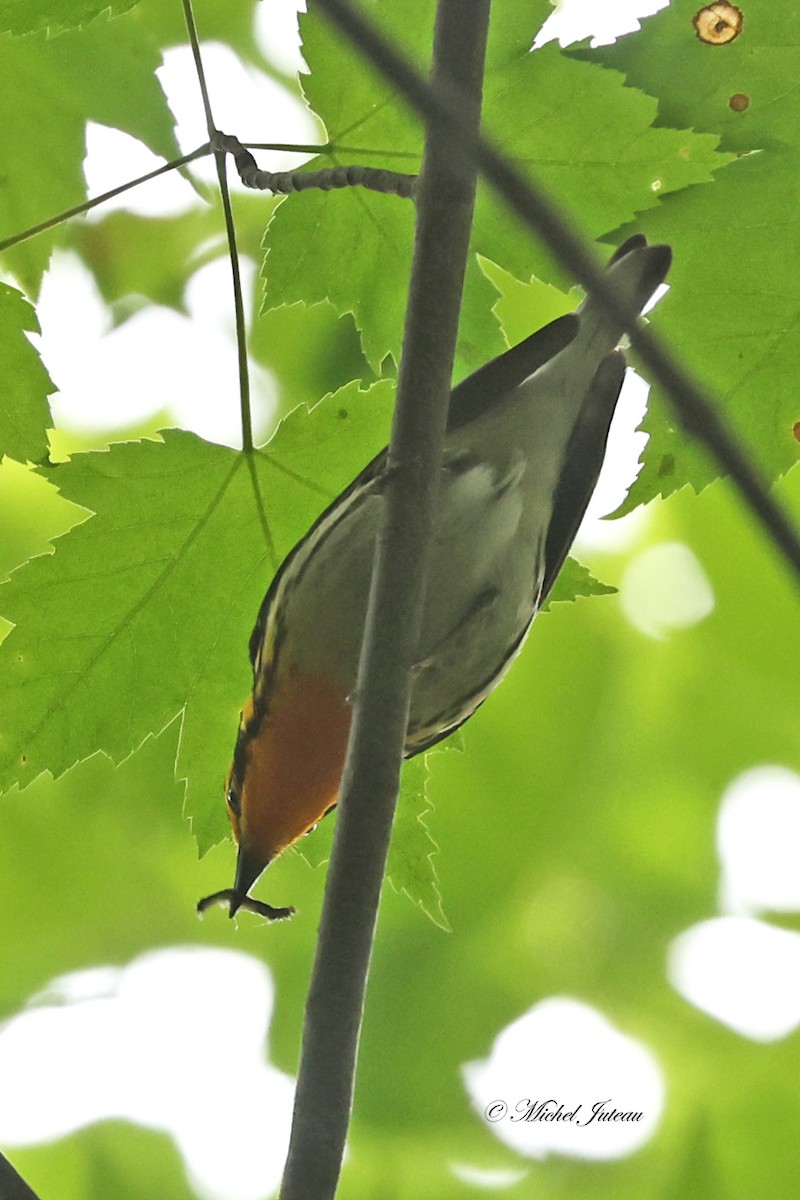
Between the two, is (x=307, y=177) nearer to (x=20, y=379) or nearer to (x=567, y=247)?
(x=20, y=379)

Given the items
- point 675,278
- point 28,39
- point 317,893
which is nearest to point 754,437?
point 675,278

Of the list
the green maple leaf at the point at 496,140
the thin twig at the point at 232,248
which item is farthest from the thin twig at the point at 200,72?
the green maple leaf at the point at 496,140

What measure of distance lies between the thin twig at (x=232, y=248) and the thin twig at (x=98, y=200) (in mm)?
34

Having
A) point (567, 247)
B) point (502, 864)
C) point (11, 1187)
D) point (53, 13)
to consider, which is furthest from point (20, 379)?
point (502, 864)

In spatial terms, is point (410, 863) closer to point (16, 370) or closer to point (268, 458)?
point (268, 458)

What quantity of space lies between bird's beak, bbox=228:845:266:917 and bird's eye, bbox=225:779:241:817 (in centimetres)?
7

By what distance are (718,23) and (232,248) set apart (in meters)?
0.83

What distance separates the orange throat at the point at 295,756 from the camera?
7.84 feet

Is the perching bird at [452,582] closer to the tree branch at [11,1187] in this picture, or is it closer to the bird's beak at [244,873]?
the bird's beak at [244,873]

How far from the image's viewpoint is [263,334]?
388cm

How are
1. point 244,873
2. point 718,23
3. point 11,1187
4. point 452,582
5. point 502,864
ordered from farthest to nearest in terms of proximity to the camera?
point 502,864 < point 244,873 < point 452,582 < point 718,23 < point 11,1187

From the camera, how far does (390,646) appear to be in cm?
164

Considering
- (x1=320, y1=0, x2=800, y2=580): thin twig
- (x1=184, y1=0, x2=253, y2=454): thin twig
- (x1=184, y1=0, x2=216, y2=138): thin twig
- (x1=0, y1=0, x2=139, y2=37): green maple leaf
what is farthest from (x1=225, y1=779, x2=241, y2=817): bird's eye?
(x1=320, y1=0, x2=800, y2=580): thin twig

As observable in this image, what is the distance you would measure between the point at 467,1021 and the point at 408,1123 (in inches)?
13.8
